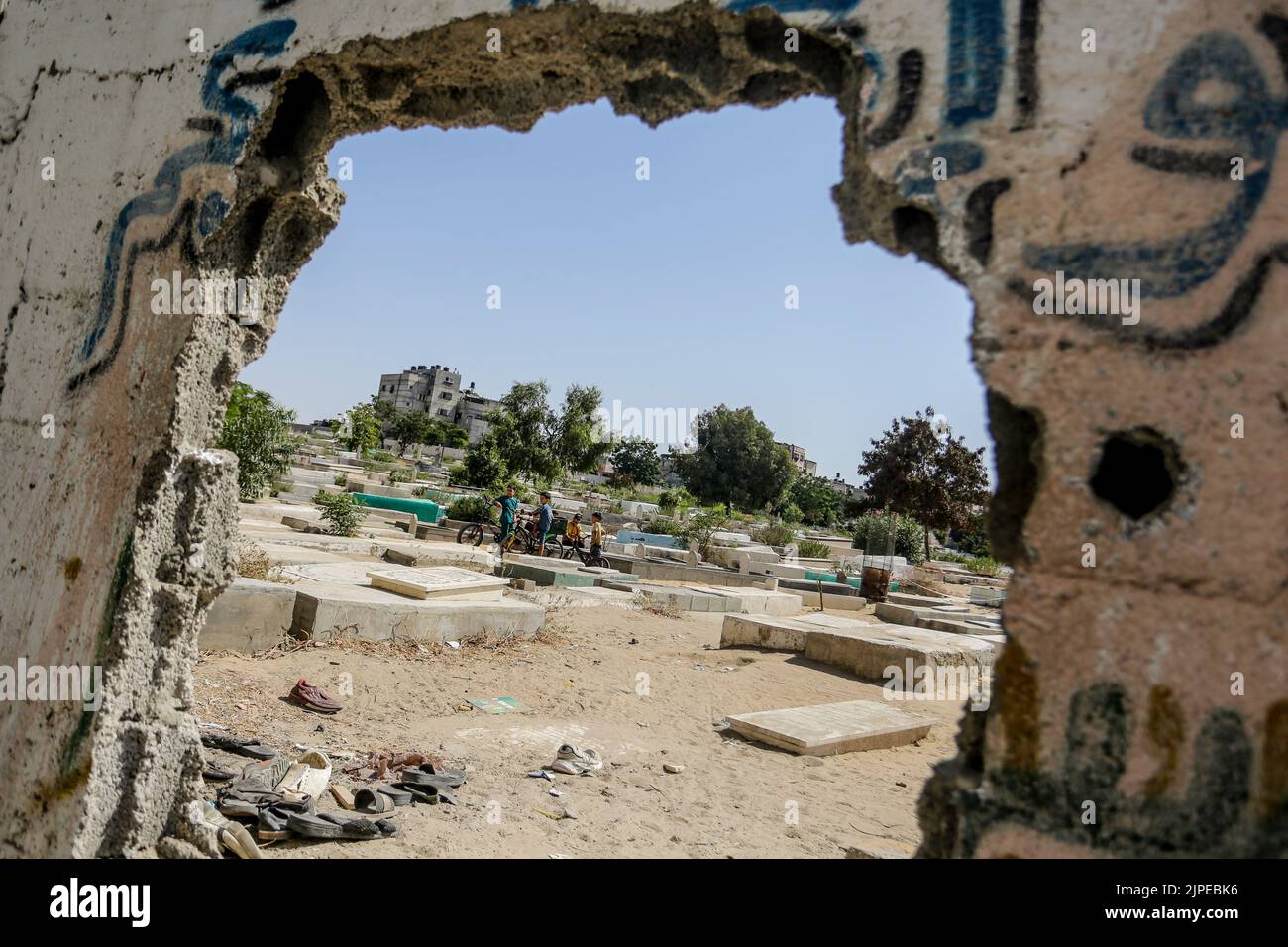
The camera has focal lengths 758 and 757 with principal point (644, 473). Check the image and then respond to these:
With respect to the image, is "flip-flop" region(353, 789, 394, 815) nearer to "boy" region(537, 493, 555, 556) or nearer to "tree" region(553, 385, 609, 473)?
"boy" region(537, 493, 555, 556)

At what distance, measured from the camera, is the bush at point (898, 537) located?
2470cm

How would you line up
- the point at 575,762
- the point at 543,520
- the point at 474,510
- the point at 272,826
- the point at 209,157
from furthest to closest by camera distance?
the point at 474,510
the point at 543,520
the point at 575,762
the point at 272,826
the point at 209,157

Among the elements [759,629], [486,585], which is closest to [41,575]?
[486,585]

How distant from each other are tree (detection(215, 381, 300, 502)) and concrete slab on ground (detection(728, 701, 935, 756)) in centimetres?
880

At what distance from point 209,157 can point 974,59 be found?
269 cm

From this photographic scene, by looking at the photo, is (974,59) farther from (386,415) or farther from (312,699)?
(386,415)

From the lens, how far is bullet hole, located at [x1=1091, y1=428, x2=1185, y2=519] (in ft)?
5.61

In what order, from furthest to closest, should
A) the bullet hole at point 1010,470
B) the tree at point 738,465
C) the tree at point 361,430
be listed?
the tree at point 738,465, the tree at point 361,430, the bullet hole at point 1010,470

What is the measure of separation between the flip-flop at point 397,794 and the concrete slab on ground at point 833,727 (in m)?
2.81

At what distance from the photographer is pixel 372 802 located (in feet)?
12.0

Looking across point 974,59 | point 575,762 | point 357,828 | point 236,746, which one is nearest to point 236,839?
point 357,828

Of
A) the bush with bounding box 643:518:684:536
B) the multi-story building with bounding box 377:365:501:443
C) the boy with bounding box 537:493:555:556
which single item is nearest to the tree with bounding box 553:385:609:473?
the bush with bounding box 643:518:684:536

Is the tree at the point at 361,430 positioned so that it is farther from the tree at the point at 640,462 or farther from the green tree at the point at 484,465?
the tree at the point at 640,462

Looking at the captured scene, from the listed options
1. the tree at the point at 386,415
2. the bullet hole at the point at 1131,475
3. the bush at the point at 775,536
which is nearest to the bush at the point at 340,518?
the bullet hole at the point at 1131,475
